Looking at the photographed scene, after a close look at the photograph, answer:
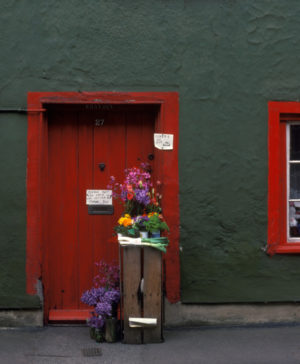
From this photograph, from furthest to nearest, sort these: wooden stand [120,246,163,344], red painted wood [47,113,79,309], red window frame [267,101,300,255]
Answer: red painted wood [47,113,79,309], red window frame [267,101,300,255], wooden stand [120,246,163,344]

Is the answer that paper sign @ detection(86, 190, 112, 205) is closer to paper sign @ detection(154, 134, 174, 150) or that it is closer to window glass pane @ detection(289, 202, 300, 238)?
paper sign @ detection(154, 134, 174, 150)

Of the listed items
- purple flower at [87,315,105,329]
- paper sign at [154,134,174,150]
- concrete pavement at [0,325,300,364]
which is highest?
paper sign at [154,134,174,150]

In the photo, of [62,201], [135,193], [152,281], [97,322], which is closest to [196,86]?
[135,193]

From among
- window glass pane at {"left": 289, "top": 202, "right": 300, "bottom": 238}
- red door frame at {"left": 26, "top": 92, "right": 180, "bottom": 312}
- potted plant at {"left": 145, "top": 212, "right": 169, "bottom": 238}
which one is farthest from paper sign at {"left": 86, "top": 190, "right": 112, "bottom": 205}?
window glass pane at {"left": 289, "top": 202, "right": 300, "bottom": 238}

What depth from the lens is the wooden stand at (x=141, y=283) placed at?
541 cm

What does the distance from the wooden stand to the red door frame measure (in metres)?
0.65

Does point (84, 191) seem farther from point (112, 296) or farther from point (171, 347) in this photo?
point (171, 347)

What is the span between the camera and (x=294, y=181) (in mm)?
6242

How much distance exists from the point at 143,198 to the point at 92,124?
121 centimetres

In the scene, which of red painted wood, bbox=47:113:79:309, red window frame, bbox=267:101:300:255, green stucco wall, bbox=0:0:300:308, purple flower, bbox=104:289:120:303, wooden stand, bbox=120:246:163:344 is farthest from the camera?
red painted wood, bbox=47:113:79:309

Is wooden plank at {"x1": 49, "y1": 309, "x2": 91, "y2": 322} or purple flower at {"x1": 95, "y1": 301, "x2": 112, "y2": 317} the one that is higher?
purple flower at {"x1": 95, "y1": 301, "x2": 112, "y2": 317}

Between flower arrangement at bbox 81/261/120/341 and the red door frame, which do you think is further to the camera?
the red door frame

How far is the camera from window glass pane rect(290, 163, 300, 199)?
6234 mm

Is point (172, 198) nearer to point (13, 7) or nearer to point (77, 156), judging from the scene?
point (77, 156)
